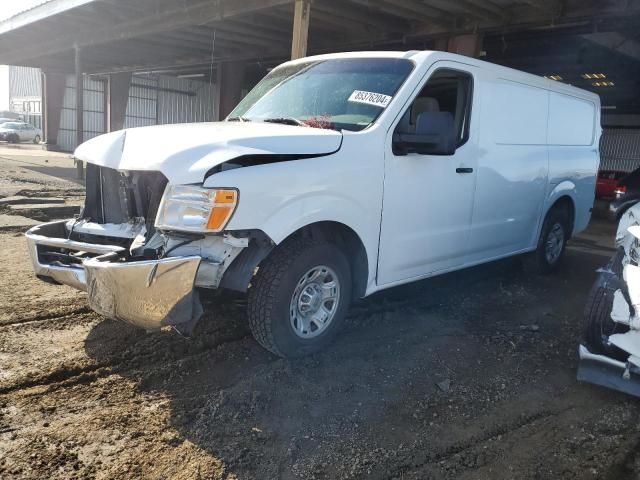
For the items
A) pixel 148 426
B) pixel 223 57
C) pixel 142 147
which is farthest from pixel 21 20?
pixel 148 426

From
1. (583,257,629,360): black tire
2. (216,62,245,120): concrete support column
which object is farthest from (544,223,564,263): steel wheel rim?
(216,62,245,120): concrete support column

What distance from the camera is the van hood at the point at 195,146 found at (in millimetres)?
2844

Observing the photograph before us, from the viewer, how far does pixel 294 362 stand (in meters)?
3.39

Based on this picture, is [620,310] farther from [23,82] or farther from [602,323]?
[23,82]

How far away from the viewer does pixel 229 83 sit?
17891mm

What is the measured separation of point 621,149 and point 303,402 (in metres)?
25.7

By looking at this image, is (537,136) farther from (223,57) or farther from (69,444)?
(223,57)

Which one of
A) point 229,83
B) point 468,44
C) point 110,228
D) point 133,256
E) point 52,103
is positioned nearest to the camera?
point 133,256

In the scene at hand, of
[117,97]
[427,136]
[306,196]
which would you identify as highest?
[117,97]

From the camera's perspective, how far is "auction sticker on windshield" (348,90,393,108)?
144 inches

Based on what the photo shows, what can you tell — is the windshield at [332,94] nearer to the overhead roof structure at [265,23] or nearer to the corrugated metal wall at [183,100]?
the overhead roof structure at [265,23]

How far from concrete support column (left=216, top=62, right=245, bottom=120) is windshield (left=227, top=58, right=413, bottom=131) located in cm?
1391

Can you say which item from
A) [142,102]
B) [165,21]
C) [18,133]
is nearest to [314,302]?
[165,21]

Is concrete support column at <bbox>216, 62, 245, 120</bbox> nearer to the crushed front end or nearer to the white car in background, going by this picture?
the crushed front end
